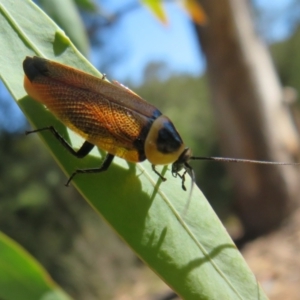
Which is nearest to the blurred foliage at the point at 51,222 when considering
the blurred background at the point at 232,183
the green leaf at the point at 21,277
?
the blurred background at the point at 232,183

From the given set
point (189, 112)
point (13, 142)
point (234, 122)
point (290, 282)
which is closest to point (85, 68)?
point (290, 282)

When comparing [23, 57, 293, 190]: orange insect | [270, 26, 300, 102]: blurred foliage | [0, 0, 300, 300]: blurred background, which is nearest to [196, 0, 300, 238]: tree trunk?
[0, 0, 300, 300]: blurred background

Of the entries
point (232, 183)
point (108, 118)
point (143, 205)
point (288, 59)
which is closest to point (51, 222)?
point (232, 183)

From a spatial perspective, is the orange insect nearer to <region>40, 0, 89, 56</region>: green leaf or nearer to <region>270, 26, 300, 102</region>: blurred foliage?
<region>40, 0, 89, 56</region>: green leaf

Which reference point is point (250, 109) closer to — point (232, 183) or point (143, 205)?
point (232, 183)

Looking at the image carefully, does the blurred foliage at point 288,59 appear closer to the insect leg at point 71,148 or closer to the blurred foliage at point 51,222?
the blurred foliage at point 51,222
